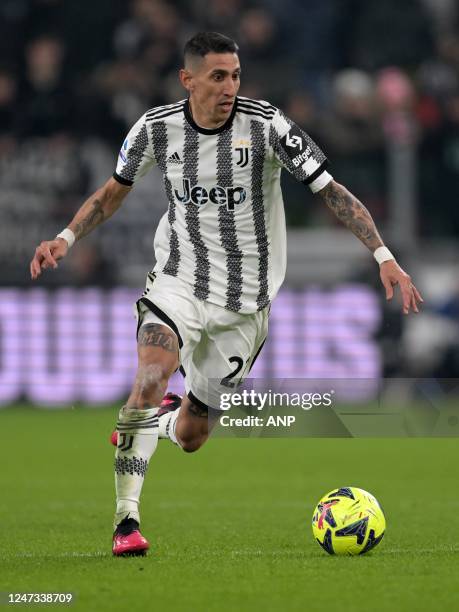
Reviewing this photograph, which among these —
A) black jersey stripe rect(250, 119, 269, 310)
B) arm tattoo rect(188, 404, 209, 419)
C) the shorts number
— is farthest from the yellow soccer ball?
arm tattoo rect(188, 404, 209, 419)

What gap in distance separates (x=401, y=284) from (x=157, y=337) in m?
1.14

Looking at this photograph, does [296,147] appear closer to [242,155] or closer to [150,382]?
[242,155]

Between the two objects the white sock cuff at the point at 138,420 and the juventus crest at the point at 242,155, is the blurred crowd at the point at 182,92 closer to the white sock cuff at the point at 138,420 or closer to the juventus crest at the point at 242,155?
the juventus crest at the point at 242,155

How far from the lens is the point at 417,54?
18000mm

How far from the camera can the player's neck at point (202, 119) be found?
22.2 ft

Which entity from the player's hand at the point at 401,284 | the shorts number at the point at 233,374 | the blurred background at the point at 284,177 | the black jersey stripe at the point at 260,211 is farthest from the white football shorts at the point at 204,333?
the blurred background at the point at 284,177

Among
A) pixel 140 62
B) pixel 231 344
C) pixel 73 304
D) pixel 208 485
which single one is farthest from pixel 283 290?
pixel 231 344

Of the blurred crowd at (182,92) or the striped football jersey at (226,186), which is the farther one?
the blurred crowd at (182,92)

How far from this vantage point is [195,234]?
6.92 m

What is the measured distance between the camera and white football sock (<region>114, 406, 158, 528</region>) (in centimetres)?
625

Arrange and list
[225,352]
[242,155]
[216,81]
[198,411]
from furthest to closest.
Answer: [198,411] < [225,352] < [242,155] < [216,81]

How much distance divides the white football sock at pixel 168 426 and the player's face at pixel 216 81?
1863mm

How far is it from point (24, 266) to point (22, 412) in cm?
171

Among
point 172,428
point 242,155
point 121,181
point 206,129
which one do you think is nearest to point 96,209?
point 121,181
